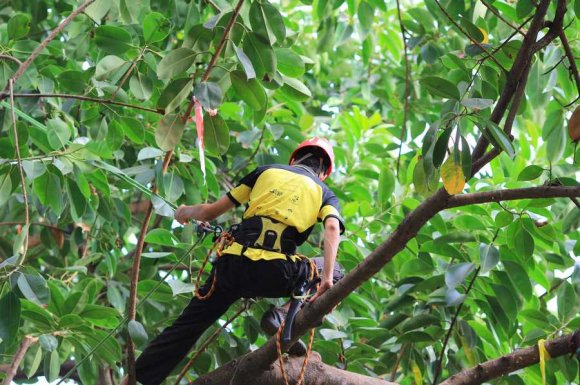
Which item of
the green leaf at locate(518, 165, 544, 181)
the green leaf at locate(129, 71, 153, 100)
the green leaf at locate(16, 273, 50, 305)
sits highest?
the green leaf at locate(518, 165, 544, 181)

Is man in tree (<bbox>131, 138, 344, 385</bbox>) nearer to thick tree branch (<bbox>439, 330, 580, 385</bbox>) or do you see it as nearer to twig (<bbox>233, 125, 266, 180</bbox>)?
thick tree branch (<bbox>439, 330, 580, 385</bbox>)

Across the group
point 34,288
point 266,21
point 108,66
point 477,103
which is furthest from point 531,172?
point 34,288

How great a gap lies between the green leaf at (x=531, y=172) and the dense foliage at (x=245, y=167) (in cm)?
1

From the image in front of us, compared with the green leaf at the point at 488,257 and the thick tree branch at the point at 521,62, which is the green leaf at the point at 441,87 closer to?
the thick tree branch at the point at 521,62

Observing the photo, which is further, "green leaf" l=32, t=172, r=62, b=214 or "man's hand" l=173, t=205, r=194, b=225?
"green leaf" l=32, t=172, r=62, b=214

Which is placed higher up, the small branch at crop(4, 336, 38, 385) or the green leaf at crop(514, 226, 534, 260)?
the green leaf at crop(514, 226, 534, 260)

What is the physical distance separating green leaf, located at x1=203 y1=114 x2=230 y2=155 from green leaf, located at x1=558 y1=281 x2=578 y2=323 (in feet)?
5.24

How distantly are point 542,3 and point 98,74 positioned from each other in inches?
70.8

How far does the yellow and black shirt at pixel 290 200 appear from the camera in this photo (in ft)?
12.7

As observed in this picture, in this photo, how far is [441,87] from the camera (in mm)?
3486

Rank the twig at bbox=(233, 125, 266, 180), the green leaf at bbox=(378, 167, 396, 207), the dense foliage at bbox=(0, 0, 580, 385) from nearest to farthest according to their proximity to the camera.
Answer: the dense foliage at bbox=(0, 0, 580, 385) → the green leaf at bbox=(378, 167, 396, 207) → the twig at bbox=(233, 125, 266, 180)

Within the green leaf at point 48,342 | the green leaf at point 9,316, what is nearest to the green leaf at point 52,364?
the green leaf at point 48,342

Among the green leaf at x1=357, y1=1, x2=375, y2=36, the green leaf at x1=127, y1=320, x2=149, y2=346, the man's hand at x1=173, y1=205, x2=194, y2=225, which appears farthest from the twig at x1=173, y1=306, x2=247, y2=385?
the green leaf at x1=357, y1=1, x2=375, y2=36

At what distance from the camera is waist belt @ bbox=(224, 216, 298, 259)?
3854 millimetres
